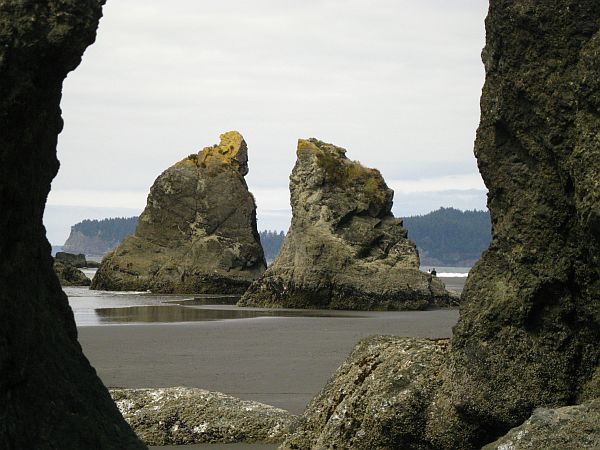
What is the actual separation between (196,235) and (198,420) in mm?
37008

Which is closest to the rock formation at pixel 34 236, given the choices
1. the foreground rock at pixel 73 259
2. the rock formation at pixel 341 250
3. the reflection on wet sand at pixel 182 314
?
the reflection on wet sand at pixel 182 314

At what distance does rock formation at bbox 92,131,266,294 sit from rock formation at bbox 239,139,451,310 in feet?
35.4

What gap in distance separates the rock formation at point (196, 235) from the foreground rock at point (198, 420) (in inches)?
1302

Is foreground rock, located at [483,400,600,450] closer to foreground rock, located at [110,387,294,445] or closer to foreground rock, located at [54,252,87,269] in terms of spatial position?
foreground rock, located at [110,387,294,445]

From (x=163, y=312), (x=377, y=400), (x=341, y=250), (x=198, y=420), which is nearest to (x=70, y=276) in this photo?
(x=341, y=250)

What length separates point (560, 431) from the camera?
5148 mm

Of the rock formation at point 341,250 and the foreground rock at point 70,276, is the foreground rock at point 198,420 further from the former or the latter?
the foreground rock at point 70,276

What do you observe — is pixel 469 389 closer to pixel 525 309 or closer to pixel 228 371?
pixel 525 309

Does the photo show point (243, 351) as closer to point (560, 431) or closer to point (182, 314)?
point (182, 314)

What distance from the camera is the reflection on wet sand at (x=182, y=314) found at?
77.0 ft

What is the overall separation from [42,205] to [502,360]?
12.1 feet

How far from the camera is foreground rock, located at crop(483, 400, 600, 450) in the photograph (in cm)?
505

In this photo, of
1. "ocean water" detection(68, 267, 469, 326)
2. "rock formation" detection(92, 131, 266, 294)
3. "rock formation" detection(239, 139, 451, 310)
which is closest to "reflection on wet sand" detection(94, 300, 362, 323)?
"ocean water" detection(68, 267, 469, 326)

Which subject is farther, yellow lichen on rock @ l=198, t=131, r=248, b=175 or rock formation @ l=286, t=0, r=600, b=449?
yellow lichen on rock @ l=198, t=131, r=248, b=175
